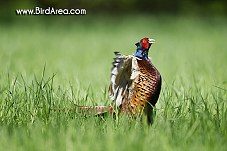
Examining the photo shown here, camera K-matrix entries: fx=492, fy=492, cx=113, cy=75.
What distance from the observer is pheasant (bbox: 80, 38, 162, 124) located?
102 inches

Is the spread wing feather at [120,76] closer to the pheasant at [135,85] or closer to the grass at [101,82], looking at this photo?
the pheasant at [135,85]

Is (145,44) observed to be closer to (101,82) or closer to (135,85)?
(135,85)

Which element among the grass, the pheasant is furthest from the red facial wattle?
the grass

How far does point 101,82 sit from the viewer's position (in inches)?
169

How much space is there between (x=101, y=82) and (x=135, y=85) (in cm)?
169

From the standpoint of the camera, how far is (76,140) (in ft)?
7.41

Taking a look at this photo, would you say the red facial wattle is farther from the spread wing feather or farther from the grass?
the grass

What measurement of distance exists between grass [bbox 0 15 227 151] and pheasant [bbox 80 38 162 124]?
0.29ft

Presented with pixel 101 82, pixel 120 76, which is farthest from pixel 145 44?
pixel 101 82

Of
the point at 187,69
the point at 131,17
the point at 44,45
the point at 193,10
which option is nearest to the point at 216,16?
the point at 193,10

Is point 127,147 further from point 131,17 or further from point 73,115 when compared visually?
point 131,17

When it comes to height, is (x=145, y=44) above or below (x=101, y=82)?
above

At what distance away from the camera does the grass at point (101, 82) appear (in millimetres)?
2301

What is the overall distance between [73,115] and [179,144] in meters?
0.66
